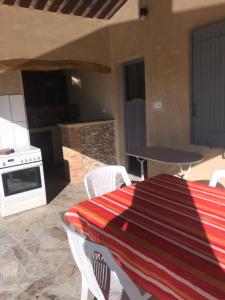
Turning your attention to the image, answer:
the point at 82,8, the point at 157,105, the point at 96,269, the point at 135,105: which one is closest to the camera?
the point at 96,269

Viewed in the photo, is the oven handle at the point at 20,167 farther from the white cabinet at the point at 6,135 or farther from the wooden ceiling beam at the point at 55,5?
the wooden ceiling beam at the point at 55,5

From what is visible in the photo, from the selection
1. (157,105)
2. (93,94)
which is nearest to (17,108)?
(93,94)

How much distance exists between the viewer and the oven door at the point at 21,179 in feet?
13.3

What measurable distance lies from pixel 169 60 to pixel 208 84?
33.8 inches

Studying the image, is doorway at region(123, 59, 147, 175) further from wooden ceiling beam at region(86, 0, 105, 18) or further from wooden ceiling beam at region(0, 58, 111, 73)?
wooden ceiling beam at region(86, 0, 105, 18)

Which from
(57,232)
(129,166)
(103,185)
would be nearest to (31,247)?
(57,232)

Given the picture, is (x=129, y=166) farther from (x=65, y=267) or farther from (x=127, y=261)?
(x=127, y=261)

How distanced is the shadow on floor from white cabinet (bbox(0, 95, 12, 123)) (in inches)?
60.9

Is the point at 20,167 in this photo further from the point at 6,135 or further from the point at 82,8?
the point at 82,8

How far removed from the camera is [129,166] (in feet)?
19.9

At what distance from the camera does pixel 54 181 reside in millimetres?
5863

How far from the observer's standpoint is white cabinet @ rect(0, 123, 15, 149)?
15.3ft

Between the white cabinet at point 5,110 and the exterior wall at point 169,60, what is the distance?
7.85ft

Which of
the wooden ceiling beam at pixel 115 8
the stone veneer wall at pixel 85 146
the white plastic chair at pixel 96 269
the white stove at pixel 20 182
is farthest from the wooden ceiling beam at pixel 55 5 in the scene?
the white plastic chair at pixel 96 269
